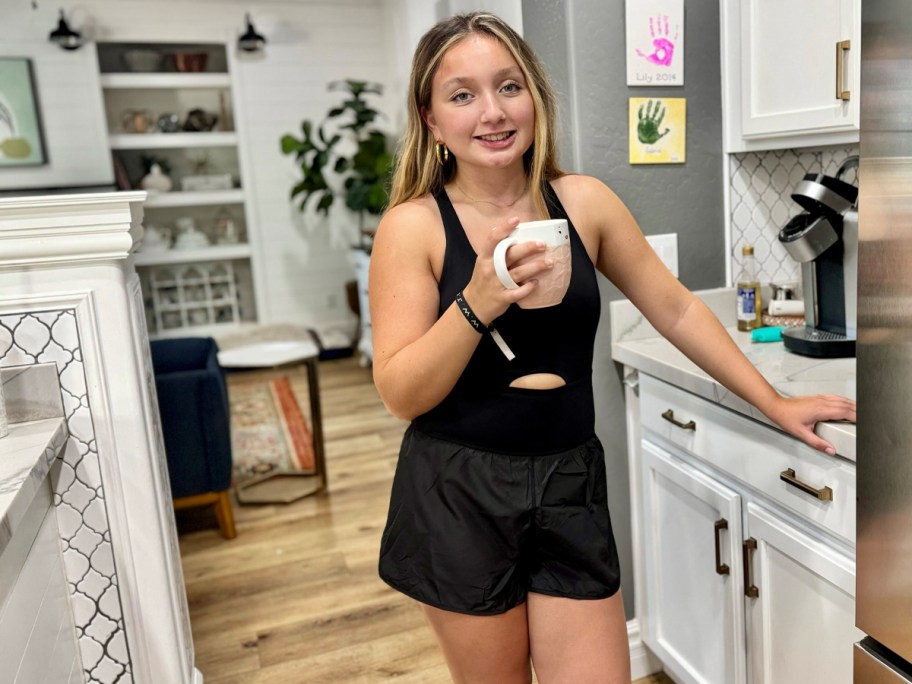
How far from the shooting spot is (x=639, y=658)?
2166mm

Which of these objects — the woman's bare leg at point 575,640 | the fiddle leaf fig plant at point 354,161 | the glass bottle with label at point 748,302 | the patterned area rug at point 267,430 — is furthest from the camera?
the fiddle leaf fig plant at point 354,161

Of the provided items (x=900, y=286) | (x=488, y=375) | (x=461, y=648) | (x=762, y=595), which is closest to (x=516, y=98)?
(x=488, y=375)

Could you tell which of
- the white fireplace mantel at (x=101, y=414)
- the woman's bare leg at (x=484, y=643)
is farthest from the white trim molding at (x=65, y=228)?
the woman's bare leg at (x=484, y=643)

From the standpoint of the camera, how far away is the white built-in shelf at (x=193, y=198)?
241 inches

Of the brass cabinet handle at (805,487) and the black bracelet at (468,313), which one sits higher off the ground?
the black bracelet at (468,313)

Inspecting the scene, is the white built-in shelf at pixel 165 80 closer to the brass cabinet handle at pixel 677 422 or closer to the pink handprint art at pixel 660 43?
the pink handprint art at pixel 660 43

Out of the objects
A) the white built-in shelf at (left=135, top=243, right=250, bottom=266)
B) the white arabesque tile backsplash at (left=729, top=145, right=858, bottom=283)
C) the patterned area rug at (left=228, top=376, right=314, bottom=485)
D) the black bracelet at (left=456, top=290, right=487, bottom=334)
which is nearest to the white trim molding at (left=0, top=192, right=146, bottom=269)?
the black bracelet at (left=456, top=290, right=487, bottom=334)

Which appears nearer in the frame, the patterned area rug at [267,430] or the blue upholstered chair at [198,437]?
the blue upholstered chair at [198,437]

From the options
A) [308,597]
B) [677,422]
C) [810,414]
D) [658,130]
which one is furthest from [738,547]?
[308,597]

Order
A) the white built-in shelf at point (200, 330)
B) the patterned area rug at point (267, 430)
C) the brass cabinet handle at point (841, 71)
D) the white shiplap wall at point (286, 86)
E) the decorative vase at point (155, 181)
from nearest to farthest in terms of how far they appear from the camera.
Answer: the brass cabinet handle at point (841, 71) < the patterned area rug at point (267, 430) < the white shiplap wall at point (286, 86) < the decorative vase at point (155, 181) < the white built-in shelf at point (200, 330)

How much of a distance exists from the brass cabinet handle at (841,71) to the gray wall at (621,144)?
414mm

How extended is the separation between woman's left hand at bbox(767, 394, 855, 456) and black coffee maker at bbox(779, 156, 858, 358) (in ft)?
1.39

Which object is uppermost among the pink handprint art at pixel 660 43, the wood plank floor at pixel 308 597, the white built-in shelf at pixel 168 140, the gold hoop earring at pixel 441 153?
the white built-in shelf at pixel 168 140

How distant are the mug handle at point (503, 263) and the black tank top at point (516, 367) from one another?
17cm
